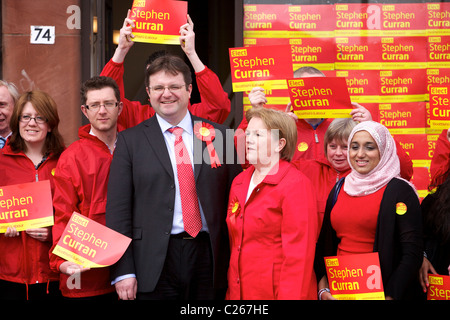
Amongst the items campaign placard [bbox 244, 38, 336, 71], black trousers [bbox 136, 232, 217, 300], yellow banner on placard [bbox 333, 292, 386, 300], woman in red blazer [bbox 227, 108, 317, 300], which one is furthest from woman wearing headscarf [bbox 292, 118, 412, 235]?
campaign placard [bbox 244, 38, 336, 71]

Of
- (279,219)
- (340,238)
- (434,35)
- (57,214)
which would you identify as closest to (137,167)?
(57,214)

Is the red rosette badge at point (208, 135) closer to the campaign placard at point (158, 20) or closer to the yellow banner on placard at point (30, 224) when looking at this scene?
the campaign placard at point (158, 20)

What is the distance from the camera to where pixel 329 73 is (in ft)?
20.2

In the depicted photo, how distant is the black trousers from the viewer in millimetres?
3777

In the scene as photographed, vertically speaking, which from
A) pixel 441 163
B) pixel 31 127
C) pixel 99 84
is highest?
pixel 99 84

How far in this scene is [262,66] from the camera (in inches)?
179

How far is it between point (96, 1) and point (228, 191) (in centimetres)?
311

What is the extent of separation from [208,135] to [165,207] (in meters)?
0.59

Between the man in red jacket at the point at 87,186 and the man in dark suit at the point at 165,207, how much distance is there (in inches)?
8.8

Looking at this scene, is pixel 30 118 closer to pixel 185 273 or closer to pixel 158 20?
pixel 158 20

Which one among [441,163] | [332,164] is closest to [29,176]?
[332,164]

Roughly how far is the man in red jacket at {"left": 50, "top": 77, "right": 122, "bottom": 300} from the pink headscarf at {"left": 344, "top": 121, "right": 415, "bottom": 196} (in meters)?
1.61

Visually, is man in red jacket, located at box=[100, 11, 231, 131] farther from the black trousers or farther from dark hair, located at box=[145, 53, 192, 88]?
the black trousers

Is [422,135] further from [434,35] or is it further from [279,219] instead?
[279,219]
